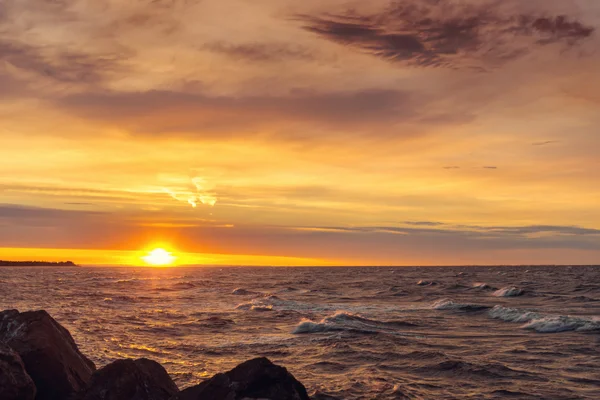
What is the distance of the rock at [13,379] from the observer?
9172 millimetres

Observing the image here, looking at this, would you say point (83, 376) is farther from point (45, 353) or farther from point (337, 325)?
point (337, 325)

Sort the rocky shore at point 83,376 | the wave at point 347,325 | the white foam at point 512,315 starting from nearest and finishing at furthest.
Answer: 1. the rocky shore at point 83,376
2. the wave at point 347,325
3. the white foam at point 512,315

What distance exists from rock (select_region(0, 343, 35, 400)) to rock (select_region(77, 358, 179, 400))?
961 millimetres

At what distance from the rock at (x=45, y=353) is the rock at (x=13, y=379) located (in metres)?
1.19

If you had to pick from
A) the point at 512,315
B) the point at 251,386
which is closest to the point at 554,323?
→ the point at 512,315

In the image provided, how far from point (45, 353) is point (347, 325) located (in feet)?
61.0

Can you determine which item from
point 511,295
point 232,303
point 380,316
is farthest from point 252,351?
point 511,295

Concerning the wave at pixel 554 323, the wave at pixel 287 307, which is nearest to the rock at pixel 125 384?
the wave at pixel 554 323

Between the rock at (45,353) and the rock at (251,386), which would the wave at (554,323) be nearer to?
the rock at (251,386)

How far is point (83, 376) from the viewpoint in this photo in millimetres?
11781

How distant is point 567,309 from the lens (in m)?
37.3

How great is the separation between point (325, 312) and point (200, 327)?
1013 cm

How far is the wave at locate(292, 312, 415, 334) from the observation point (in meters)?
26.2

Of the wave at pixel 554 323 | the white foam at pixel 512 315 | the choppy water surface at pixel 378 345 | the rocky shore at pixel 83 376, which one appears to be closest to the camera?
the rocky shore at pixel 83 376
